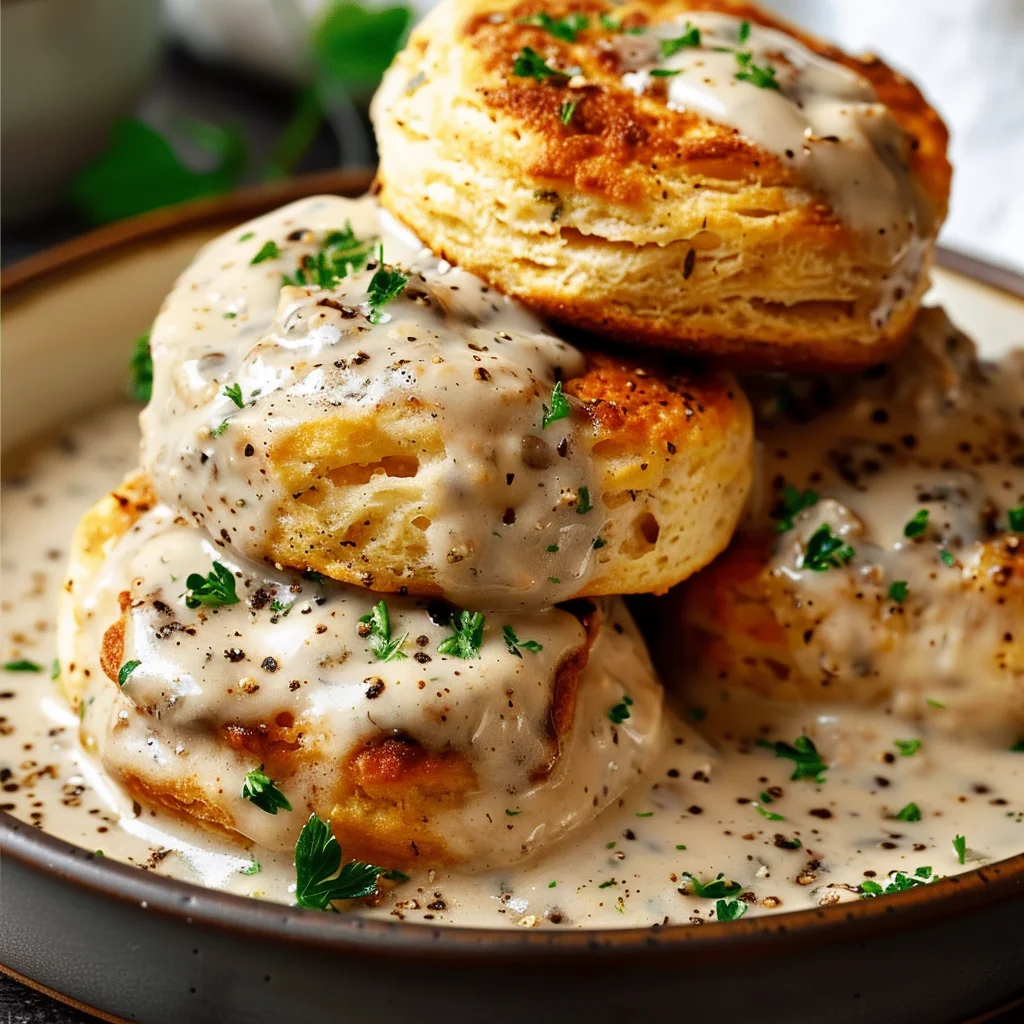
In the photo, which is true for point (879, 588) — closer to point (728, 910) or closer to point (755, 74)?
point (728, 910)

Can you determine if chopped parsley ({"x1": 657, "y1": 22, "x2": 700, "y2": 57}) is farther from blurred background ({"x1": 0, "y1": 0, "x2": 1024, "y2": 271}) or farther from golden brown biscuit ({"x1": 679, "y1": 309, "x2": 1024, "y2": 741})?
blurred background ({"x1": 0, "y1": 0, "x2": 1024, "y2": 271})

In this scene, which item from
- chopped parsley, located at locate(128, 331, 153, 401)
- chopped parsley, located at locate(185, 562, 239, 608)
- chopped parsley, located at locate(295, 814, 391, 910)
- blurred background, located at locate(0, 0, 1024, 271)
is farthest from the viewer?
blurred background, located at locate(0, 0, 1024, 271)

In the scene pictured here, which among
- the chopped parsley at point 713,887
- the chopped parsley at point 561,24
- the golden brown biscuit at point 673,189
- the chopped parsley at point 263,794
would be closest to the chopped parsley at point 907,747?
the chopped parsley at point 713,887

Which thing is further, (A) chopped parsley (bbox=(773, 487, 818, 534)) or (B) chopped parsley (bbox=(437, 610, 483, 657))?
(A) chopped parsley (bbox=(773, 487, 818, 534))

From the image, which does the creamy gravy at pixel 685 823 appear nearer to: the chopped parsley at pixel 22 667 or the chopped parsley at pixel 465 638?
the chopped parsley at pixel 22 667

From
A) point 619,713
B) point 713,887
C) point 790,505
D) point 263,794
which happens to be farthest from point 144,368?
point 713,887

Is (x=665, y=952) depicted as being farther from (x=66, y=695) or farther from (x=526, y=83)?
(x=526, y=83)

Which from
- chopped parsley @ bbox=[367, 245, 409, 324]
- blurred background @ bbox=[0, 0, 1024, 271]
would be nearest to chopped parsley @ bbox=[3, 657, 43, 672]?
chopped parsley @ bbox=[367, 245, 409, 324]
